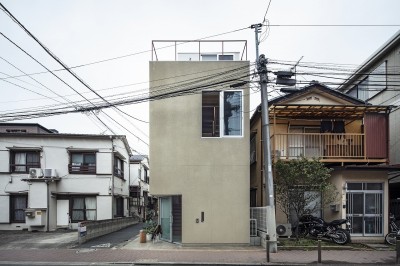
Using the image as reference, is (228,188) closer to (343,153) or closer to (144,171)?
(343,153)

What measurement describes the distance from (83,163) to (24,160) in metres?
4.07

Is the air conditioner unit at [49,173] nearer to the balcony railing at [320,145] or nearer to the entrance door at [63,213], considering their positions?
the entrance door at [63,213]

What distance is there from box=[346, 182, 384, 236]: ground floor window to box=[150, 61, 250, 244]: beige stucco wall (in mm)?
5381

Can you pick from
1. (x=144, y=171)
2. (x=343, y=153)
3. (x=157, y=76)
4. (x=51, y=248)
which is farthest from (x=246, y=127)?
(x=144, y=171)

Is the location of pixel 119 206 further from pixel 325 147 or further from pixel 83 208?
pixel 325 147

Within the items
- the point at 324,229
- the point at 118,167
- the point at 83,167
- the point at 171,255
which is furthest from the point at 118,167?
the point at 324,229

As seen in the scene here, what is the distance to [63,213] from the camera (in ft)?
87.6

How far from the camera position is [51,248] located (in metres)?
17.0

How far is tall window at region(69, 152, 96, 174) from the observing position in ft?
89.5

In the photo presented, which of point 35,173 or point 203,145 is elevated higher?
point 203,145

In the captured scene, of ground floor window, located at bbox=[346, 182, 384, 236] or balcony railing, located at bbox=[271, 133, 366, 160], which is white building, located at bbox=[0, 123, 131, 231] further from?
ground floor window, located at bbox=[346, 182, 384, 236]

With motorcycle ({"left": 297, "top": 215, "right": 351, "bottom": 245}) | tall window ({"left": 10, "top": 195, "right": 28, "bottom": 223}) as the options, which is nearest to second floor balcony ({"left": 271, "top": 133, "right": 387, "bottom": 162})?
motorcycle ({"left": 297, "top": 215, "right": 351, "bottom": 245})

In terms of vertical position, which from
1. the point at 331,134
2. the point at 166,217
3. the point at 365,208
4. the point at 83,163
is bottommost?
the point at 166,217

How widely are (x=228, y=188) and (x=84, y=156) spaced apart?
1444 cm
